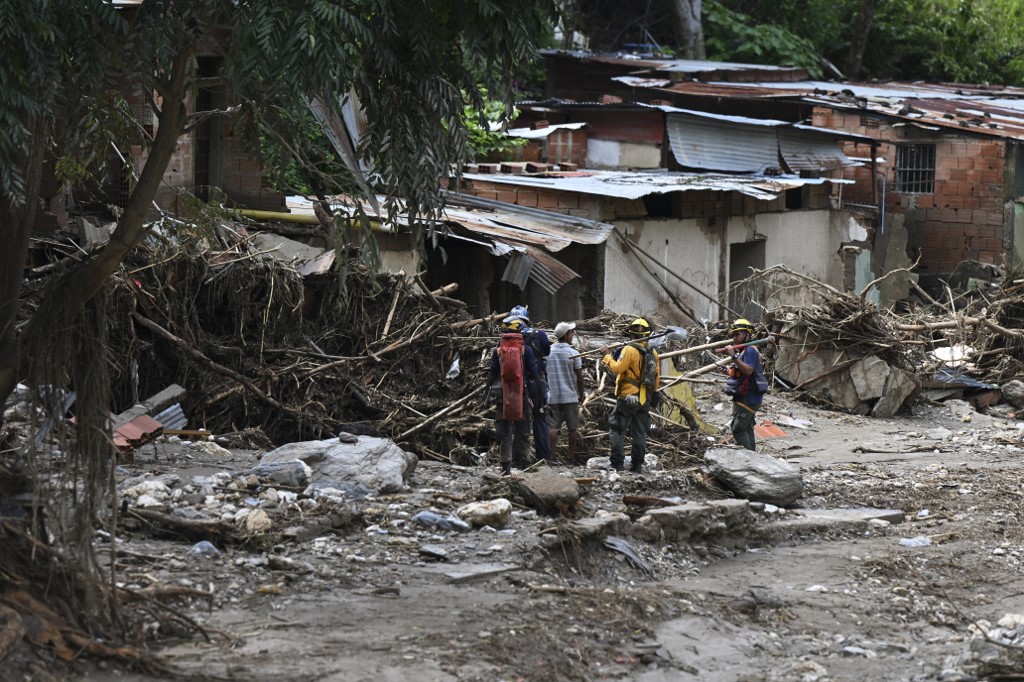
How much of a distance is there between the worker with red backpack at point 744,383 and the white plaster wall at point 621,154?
34.2 feet

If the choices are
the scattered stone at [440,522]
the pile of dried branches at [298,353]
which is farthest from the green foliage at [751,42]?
the scattered stone at [440,522]

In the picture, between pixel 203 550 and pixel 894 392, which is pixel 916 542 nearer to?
pixel 203 550

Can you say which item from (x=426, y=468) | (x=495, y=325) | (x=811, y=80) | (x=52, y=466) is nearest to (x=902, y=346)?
(x=495, y=325)

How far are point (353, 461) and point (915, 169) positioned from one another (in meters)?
18.1

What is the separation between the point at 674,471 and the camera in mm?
11305

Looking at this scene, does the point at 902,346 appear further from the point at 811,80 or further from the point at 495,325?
the point at 811,80

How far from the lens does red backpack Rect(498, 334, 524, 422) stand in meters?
10.8

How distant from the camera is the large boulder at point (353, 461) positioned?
945 centimetres

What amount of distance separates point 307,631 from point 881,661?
3176mm

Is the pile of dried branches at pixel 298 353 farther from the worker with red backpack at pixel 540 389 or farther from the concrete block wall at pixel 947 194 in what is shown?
the concrete block wall at pixel 947 194

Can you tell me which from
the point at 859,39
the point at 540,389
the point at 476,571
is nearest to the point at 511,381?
the point at 540,389

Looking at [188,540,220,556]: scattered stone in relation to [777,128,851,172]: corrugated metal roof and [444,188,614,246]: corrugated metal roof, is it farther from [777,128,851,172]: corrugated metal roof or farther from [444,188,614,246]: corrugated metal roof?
[777,128,851,172]: corrugated metal roof

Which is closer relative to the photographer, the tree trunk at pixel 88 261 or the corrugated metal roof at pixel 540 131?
the tree trunk at pixel 88 261

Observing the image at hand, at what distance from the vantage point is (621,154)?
2248 cm
